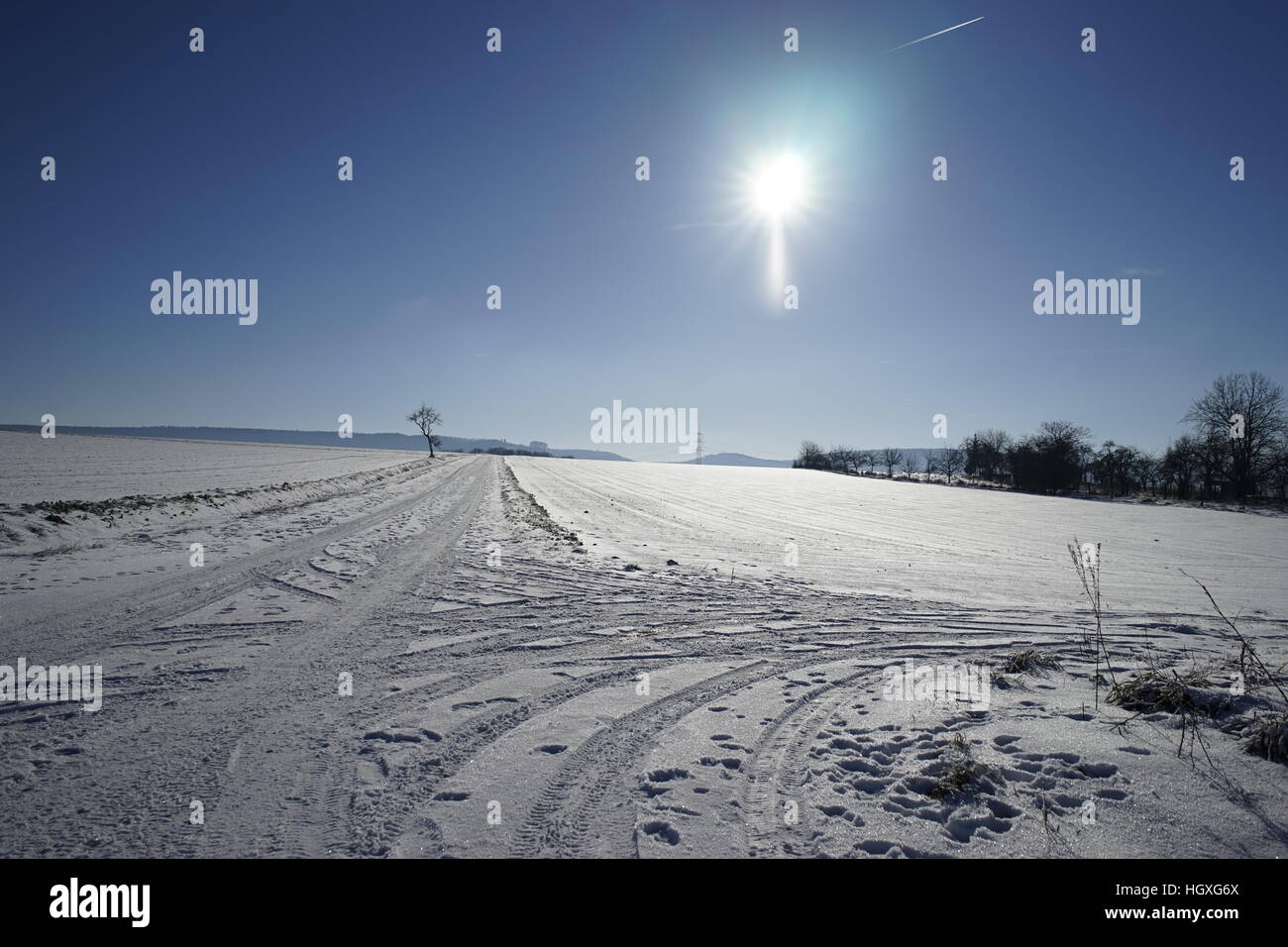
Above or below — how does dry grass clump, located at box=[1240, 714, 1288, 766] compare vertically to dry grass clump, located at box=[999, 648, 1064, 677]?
above

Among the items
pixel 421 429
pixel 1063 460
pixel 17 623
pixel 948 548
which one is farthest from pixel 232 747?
pixel 421 429

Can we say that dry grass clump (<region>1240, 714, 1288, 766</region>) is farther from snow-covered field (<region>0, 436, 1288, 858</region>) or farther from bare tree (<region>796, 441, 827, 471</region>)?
bare tree (<region>796, 441, 827, 471</region>)

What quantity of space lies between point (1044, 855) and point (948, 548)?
15.8 metres

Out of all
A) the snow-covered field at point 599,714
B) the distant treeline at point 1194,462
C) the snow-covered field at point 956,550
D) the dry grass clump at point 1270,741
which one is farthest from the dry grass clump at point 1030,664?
the distant treeline at point 1194,462

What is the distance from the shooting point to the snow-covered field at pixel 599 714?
3.30 meters

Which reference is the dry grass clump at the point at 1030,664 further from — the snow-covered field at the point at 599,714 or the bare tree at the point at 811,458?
the bare tree at the point at 811,458

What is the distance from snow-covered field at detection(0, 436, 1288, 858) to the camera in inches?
130

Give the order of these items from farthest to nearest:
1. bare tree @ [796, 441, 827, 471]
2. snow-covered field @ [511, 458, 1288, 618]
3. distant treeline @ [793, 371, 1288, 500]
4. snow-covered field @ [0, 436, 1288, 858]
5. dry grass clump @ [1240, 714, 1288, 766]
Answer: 1. bare tree @ [796, 441, 827, 471]
2. distant treeline @ [793, 371, 1288, 500]
3. snow-covered field @ [511, 458, 1288, 618]
4. dry grass clump @ [1240, 714, 1288, 766]
5. snow-covered field @ [0, 436, 1288, 858]

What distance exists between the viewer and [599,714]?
16.2ft

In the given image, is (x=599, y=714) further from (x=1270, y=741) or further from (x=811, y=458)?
(x=811, y=458)

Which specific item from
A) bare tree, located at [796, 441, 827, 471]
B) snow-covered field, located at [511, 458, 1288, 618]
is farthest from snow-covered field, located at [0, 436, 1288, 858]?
bare tree, located at [796, 441, 827, 471]

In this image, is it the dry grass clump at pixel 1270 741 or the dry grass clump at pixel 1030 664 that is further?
the dry grass clump at pixel 1030 664
